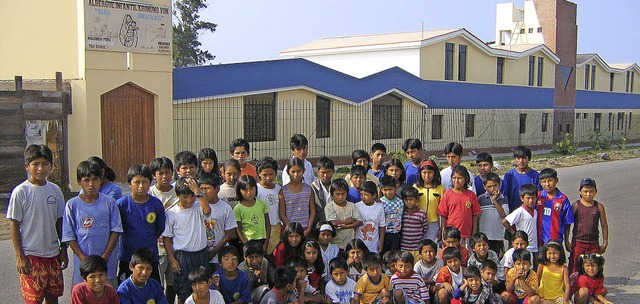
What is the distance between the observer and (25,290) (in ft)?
15.2

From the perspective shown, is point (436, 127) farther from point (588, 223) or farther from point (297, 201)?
point (297, 201)

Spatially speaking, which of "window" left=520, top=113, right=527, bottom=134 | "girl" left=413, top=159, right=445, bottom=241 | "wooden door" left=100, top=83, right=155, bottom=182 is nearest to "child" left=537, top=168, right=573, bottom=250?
"girl" left=413, top=159, right=445, bottom=241

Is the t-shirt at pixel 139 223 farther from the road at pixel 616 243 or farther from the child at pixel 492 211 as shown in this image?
the child at pixel 492 211

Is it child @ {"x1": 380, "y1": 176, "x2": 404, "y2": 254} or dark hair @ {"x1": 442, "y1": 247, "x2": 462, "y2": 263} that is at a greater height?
child @ {"x1": 380, "y1": 176, "x2": 404, "y2": 254}

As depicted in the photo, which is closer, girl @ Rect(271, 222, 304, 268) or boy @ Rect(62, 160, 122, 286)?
boy @ Rect(62, 160, 122, 286)

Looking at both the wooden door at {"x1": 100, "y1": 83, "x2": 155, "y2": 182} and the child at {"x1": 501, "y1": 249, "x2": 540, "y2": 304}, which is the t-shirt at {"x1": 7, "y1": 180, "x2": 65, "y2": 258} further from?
the wooden door at {"x1": 100, "y1": 83, "x2": 155, "y2": 182}

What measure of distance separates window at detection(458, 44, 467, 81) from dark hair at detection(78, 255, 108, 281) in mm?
22415

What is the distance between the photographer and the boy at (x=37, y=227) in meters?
4.51

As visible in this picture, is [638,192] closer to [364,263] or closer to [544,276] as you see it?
[544,276]

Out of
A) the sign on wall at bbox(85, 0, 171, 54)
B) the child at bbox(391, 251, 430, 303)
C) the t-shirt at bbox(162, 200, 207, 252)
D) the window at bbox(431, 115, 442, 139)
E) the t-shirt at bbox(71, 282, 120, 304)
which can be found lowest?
the child at bbox(391, 251, 430, 303)

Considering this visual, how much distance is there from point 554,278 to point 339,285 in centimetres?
207

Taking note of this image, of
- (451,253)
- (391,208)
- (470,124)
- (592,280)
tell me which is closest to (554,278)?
(592,280)

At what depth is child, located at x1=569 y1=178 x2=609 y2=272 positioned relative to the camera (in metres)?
6.18

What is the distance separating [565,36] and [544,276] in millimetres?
29992
